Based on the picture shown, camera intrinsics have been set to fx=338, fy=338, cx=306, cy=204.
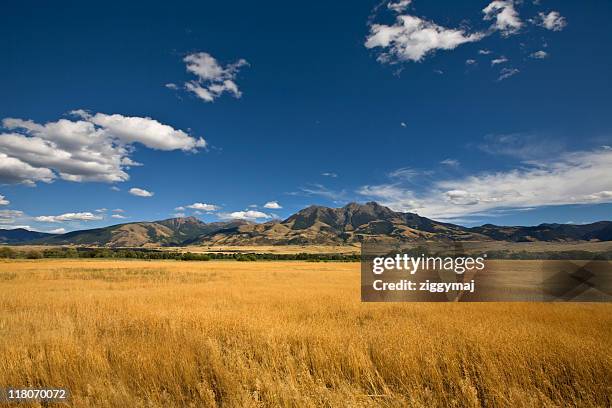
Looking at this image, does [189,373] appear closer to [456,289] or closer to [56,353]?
[56,353]

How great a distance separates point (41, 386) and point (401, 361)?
7.51 meters

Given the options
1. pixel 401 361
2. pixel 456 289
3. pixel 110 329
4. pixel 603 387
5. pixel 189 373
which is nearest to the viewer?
pixel 603 387

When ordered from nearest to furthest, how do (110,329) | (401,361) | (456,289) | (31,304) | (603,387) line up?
1. (603,387)
2. (401,361)
3. (110,329)
4. (31,304)
5. (456,289)

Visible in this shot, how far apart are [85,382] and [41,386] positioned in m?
0.94

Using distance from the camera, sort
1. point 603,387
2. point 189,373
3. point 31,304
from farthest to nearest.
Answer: point 31,304
point 189,373
point 603,387

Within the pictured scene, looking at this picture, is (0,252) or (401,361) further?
(0,252)

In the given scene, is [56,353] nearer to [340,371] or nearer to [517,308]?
[340,371]

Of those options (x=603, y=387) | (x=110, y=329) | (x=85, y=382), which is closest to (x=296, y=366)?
(x=85, y=382)

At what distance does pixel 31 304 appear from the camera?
55.5ft

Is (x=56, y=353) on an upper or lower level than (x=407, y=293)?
upper

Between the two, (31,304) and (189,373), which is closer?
(189,373)

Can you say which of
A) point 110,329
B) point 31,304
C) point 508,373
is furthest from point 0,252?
point 508,373

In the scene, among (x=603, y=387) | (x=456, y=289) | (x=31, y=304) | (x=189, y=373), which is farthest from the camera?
(x=456, y=289)

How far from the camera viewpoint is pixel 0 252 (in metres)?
89.6
